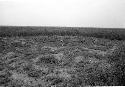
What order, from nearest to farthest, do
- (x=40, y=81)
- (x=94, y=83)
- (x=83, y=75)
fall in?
Result: (x=94, y=83)
(x=40, y=81)
(x=83, y=75)

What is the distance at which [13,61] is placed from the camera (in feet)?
42.2

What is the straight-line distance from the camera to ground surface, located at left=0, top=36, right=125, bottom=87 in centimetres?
891

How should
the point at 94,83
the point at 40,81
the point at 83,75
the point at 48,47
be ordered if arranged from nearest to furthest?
the point at 94,83
the point at 40,81
the point at 83,75
the point at 48,47

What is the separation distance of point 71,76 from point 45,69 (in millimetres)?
1847

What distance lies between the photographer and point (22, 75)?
10172mm

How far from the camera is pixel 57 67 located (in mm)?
11359

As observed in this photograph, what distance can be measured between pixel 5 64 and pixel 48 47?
16.4 feet

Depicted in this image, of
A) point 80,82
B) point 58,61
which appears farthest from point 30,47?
point 80,82

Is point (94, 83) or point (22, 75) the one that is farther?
point (22, 75)

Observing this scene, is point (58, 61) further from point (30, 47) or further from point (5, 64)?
point (30, 47)

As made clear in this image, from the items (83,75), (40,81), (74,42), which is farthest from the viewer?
(74,42)

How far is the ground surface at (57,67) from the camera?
8.91m

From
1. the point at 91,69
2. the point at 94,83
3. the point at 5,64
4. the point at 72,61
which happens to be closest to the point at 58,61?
the point at 72,61

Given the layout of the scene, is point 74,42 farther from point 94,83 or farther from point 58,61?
point 94,83
